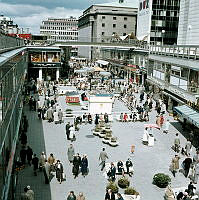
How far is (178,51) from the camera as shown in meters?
30.7

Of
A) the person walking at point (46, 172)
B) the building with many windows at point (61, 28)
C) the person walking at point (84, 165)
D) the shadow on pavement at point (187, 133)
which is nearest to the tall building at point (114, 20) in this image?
the building with many windows at point (61, 28)

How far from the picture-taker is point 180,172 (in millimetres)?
16922

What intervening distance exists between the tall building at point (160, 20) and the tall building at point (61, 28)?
102m

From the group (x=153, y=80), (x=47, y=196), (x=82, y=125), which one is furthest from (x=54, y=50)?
(x=47, y=196)

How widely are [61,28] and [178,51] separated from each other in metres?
153

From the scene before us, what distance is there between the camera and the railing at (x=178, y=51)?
2633 cm

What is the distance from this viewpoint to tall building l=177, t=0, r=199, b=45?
56950 mm

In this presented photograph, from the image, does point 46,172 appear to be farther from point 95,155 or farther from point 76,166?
point 95,155

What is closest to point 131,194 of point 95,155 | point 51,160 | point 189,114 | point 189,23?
point 51,160

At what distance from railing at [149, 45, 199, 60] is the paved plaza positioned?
6.47 m

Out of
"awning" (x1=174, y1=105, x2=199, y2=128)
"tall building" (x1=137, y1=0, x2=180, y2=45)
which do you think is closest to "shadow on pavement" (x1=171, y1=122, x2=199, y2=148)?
"awning" (x1=174, y1=105, x2=199, y2=128)

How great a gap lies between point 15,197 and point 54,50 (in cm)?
3990

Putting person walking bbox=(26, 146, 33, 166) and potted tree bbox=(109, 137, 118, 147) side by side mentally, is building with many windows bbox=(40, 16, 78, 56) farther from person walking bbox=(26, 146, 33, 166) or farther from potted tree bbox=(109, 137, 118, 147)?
person walking bbox=(26, 146, 33, 166)

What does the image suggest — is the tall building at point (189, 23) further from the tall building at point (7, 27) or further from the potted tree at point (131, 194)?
the potted tree at point (131, 194)
